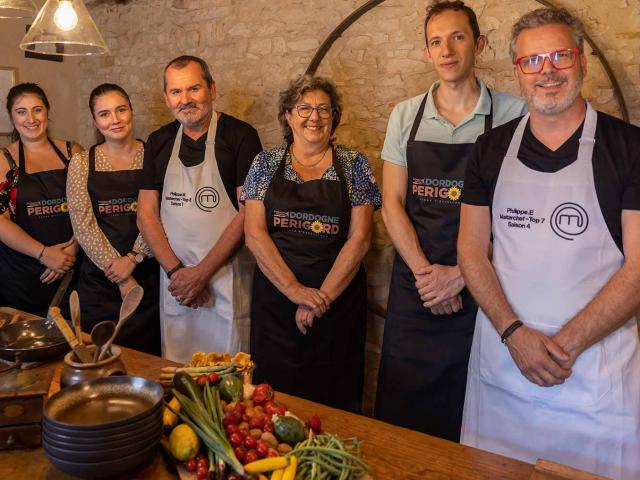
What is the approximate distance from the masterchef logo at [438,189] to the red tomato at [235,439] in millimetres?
1482

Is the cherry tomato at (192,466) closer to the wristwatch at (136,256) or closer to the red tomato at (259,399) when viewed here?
the red tomato at (259,399)

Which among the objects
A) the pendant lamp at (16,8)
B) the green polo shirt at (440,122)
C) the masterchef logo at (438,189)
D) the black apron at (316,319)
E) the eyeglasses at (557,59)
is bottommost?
the black apron at (316,319)

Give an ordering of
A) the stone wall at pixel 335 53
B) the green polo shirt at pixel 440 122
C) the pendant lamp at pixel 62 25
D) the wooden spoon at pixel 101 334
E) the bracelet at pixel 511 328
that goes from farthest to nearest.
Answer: the stone wall at pixel 335 53, the green polo shirt at pixel 440 122, the pendant lamp at pixel 62 25, the bracelet at pixel 511 328, the wooden spoon at pixel 101 334

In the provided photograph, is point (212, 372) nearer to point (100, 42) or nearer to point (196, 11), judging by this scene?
point (100, 42)

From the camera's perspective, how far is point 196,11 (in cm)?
410

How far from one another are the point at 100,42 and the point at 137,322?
161 centimetres

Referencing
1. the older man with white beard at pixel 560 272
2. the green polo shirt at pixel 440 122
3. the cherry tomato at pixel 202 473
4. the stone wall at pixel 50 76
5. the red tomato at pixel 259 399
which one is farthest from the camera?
the stone wall at pixel 50 76

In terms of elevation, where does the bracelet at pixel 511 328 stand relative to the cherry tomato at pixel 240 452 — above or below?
above

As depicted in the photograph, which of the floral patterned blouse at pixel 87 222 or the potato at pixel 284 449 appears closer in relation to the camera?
the potato at pixel 284 449

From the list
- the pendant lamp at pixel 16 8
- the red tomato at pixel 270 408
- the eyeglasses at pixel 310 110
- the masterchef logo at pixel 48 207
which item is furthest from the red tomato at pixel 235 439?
the masterchef logo at pixel 48 207

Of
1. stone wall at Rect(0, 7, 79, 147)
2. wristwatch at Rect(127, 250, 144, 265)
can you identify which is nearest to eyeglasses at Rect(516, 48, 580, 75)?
wristwatch at Rect(127, 250, 144, 265)

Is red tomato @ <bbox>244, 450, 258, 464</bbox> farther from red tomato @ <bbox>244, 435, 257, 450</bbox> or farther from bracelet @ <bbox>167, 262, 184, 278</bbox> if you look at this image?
bracelet @ <bbox>167, 262, 184, 278</bbox>

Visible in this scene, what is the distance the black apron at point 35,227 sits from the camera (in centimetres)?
341

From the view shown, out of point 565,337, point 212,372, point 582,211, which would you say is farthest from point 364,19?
point 212,372
